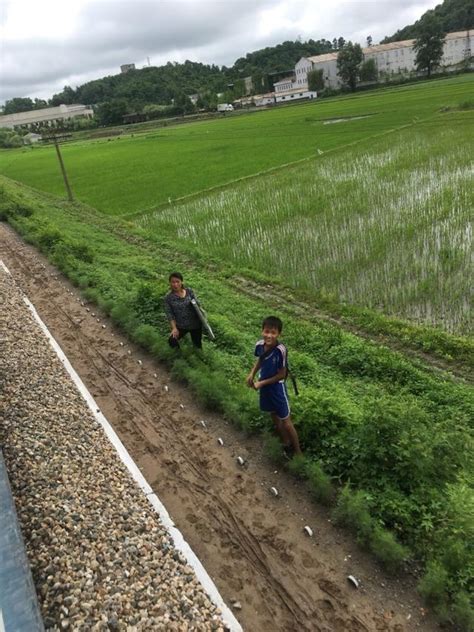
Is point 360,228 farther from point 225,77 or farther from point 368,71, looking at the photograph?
point 225,77

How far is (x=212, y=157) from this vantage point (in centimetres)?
3325

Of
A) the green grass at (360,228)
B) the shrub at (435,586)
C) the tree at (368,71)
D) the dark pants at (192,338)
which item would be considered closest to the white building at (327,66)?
the tree at (368,71)

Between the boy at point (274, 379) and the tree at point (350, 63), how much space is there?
8145 centimetres

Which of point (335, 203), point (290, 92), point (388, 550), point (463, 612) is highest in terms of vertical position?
point (290, 92)

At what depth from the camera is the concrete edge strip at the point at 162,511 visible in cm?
404

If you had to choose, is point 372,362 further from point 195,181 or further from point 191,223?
point 195,181

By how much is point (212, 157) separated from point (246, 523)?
3144 cm

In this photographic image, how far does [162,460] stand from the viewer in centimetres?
586

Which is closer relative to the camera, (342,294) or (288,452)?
(288,452)

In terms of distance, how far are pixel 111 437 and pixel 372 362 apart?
4.27 meters

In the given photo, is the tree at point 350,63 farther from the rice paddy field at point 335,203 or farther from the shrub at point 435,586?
the shrub at point 435,586

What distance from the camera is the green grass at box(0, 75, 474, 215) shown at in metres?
25.3

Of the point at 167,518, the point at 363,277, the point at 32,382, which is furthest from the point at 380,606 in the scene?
the point at 363,277

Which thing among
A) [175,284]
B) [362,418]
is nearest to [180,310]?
[175,284]
